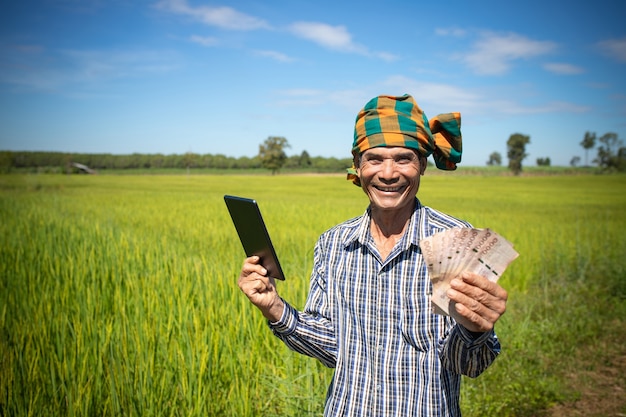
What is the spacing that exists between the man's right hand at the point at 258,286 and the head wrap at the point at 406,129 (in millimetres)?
456

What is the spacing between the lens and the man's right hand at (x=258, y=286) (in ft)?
4.36

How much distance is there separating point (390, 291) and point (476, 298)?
1.10 ft

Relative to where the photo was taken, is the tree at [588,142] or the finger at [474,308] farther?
the tree at [588,142]

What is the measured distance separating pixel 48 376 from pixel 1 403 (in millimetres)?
230

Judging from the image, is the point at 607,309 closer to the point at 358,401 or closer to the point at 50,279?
the point at 358,401

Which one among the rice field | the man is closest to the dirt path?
the rice field

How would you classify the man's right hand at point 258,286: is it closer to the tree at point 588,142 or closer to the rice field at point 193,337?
the rice field at point 193,337

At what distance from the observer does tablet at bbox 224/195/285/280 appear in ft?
3.83

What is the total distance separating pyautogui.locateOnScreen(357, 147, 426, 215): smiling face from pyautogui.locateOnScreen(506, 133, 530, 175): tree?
6442cm

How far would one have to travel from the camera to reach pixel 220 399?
98.0 inches

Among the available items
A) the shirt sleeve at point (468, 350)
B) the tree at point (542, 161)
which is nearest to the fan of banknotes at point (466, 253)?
the shirt sleeve at point (468, 350)

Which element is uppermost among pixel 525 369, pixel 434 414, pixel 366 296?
pixel 366 296

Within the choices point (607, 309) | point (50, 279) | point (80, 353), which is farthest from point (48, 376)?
point (607, 309)

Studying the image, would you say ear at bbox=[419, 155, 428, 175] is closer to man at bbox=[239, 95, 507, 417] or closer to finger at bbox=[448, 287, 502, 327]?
man at bbox=[239, 95, 507, 417]
